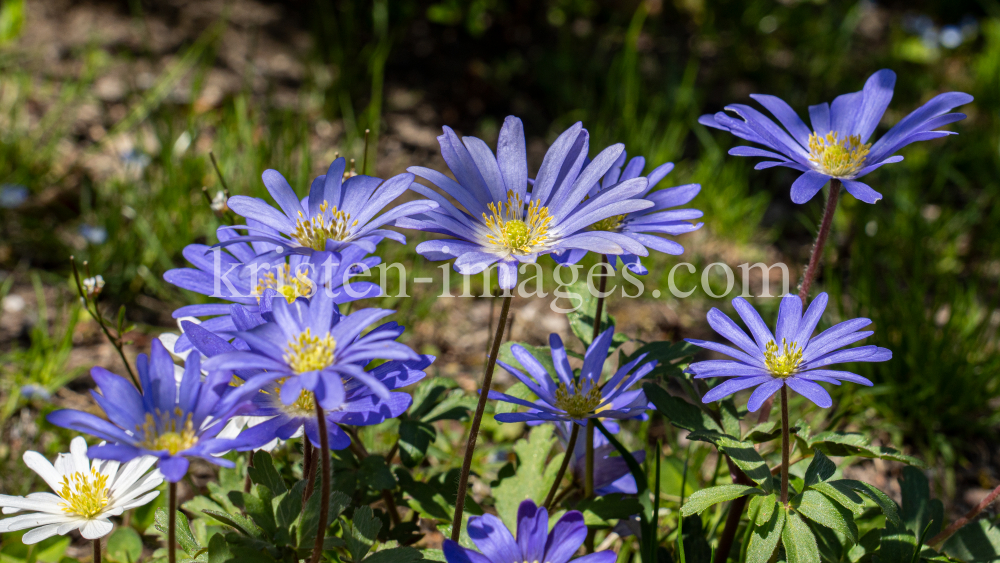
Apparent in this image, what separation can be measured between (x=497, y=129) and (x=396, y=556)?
3626mm

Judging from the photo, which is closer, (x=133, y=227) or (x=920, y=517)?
(x=920, y=517)

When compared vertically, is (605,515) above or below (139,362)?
below

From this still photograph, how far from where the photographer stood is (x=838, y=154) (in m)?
2.02

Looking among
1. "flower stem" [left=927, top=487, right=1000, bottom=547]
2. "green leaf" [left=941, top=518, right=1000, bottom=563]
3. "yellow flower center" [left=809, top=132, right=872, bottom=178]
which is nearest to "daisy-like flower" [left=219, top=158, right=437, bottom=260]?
"yellow flower center" [left=809, top=132, right=872, bottom=178]

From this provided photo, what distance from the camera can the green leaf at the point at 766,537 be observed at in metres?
1.67

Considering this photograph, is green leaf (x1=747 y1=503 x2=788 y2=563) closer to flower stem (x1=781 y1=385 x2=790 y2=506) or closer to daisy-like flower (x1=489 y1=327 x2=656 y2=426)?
flower stem (x1=781 y1=385 x2=790 y2=506)

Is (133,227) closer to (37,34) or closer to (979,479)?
(37,34)

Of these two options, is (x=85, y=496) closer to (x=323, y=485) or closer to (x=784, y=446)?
(x=323, y=485)

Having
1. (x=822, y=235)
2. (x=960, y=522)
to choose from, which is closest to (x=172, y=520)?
(x=822, y=235)

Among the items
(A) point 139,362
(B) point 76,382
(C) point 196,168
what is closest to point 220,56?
(C) point 196,168

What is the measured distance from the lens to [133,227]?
358 cm

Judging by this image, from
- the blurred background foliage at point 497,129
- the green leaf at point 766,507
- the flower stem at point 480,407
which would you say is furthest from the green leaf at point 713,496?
the blurred background foliage at point 497,129

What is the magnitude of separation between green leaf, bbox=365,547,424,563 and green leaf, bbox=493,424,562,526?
438 millimetres

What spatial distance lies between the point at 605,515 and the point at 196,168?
2.90 metres
